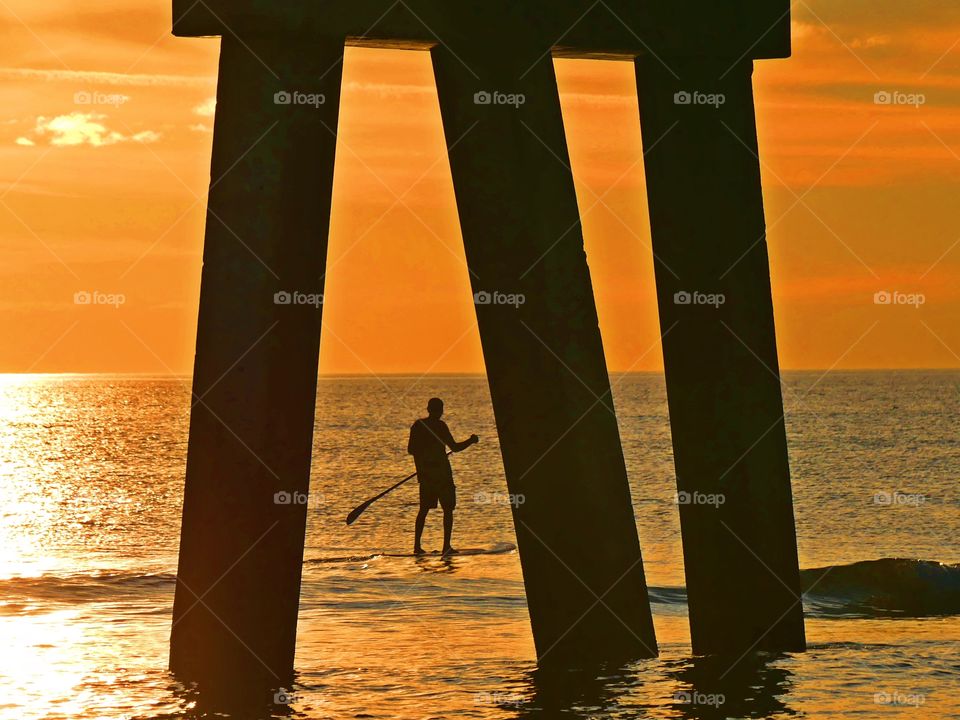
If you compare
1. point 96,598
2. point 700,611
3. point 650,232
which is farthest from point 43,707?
point 96,598

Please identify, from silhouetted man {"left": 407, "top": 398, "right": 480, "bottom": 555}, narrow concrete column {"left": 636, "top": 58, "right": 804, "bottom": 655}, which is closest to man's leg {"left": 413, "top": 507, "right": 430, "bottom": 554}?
silhouetted man {"left": 407, "top": 398, "right": 480, "bottom": 555}

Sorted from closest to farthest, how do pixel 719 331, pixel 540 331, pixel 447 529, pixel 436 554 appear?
pixel 540 331, pixel 719 331, pixel 447 529, pixel 436 554

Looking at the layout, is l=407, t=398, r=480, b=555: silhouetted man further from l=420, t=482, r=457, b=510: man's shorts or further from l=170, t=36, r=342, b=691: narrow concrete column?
l=170, t=36, r=342, b=691: narrow concrete column

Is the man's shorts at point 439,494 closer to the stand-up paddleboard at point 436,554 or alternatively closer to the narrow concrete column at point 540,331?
the stand-up paddleboard at point 436,554

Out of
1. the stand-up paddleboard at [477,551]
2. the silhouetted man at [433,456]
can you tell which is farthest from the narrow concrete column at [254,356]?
the stand-up paddleboard at [477,551]

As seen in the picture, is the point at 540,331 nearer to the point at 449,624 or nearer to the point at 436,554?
the point at 449,624

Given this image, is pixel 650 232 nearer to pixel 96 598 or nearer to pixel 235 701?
pixel 235 701

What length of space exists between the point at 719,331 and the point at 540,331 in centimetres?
126

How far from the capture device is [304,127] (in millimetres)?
8602

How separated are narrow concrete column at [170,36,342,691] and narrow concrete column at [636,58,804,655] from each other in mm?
2352

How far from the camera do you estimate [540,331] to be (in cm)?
905

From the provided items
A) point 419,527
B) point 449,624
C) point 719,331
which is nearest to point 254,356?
point 719,331

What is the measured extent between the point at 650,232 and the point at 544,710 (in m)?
3.21

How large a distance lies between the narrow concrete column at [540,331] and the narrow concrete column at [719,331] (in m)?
0.65
